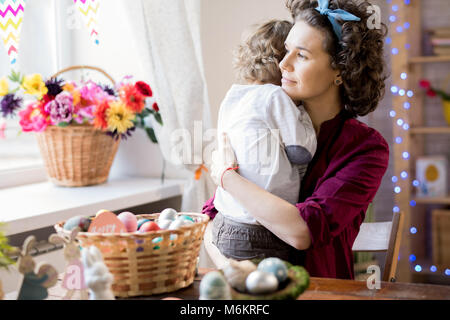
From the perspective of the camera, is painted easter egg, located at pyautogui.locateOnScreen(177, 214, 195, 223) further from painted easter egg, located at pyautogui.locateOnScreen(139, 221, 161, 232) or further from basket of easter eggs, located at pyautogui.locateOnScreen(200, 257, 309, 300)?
basket of easter eggs, located at pyautogui.locateOnScreen(200, 257, 309, 300)

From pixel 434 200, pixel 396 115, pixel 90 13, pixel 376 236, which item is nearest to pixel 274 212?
pixel 376 236

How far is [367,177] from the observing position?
5.01ft

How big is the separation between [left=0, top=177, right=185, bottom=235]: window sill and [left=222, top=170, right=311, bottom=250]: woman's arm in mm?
801

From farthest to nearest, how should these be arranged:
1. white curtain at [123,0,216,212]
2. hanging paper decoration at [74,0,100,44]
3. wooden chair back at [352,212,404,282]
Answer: hanging paper decoration at [74,0,100,44] < white curtain at [123,0,216,212] < wooden chair back at [352,212,404,282]

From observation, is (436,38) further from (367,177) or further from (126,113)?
(367,177)

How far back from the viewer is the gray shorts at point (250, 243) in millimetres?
1527

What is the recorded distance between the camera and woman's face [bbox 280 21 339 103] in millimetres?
1567

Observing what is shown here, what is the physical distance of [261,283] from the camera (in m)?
0.94

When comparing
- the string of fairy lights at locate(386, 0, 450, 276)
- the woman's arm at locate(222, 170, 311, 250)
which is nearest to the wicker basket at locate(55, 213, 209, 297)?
the woman's arm at locate(222, 170, 311, 250)

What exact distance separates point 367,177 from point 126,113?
1.26 metres

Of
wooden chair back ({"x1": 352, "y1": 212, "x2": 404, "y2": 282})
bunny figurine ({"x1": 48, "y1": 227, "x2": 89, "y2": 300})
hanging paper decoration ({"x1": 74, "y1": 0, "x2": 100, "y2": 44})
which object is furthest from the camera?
hanging paper decoration ({"x1": 74, "y1": 0, "x2": 100, "y2": 44})

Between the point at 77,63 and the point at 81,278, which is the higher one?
the point at 77,63

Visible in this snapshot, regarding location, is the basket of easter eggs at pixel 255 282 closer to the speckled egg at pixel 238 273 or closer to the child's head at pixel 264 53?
the speckled egg at pixel 238 273

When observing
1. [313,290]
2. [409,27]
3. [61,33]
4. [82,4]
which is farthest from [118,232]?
[409,27]
